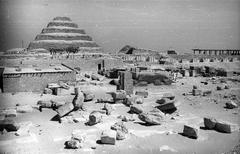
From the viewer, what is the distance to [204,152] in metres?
6.91

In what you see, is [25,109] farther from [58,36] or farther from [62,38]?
[58,36]

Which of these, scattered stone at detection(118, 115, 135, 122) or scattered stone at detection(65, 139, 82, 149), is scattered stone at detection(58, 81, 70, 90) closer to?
scattered stone at detection(118, 115, 135, 122)

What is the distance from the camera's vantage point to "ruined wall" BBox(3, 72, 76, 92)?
14695 millimetres

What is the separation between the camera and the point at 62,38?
43094mm

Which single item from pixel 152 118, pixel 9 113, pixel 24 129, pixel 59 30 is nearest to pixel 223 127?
pixel 152 118

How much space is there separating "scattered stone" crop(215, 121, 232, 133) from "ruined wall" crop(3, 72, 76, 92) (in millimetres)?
10595

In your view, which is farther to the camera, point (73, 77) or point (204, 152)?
point (73, 77)

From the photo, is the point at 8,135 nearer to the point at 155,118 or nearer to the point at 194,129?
the point at 155,118

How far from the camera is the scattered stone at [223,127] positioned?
27.0ft

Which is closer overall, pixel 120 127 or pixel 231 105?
pixel 120 127

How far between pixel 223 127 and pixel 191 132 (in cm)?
121

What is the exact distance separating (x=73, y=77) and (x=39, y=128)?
8643 mm

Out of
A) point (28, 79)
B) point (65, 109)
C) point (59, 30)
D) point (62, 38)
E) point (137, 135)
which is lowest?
point (137, 135)

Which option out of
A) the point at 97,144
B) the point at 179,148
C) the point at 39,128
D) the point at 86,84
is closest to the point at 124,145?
the point at 97,144
